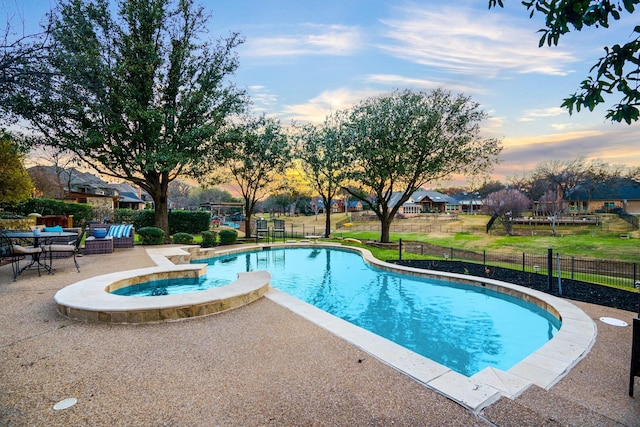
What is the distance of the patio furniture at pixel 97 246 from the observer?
36.4ft

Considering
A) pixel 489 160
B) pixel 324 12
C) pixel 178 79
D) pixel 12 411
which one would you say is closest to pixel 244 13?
pixel 324 12

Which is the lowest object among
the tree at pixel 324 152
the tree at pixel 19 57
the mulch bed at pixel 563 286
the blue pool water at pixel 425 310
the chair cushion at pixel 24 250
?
the blue pool water at pixel 425 310

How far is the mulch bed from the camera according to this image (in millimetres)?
6418

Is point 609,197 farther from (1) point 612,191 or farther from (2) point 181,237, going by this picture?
(2) point 181,237

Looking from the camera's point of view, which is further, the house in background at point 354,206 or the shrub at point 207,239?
the house in background at point 354,206

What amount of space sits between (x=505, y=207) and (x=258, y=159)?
24.3 meters

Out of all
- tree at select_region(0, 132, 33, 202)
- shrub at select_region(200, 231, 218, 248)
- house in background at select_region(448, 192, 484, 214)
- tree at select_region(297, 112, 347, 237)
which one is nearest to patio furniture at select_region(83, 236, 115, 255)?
shrub at select_region(200, 231, 218, 248)

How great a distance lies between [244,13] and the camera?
1000 centimetres

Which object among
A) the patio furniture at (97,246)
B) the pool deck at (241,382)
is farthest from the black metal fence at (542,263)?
the patio furniture at (97,246)

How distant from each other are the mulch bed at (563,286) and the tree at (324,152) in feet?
28.5

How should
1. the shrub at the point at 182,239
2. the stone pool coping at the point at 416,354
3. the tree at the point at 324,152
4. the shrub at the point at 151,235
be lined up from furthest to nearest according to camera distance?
the tree at the point at 324,152
the shrub at the point at 182,239
the shrub at the point at 151,235
the stone pool coping at the point at 416,354

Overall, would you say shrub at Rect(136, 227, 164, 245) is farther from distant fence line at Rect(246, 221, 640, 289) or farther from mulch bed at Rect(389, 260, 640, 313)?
mulch bed at Rect(389, 260, 640, 313)

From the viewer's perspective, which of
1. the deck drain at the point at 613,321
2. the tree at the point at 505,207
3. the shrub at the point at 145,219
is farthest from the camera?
the tree at the point at 505,207

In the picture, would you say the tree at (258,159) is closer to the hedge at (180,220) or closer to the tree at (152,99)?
the tree at (152,99)
